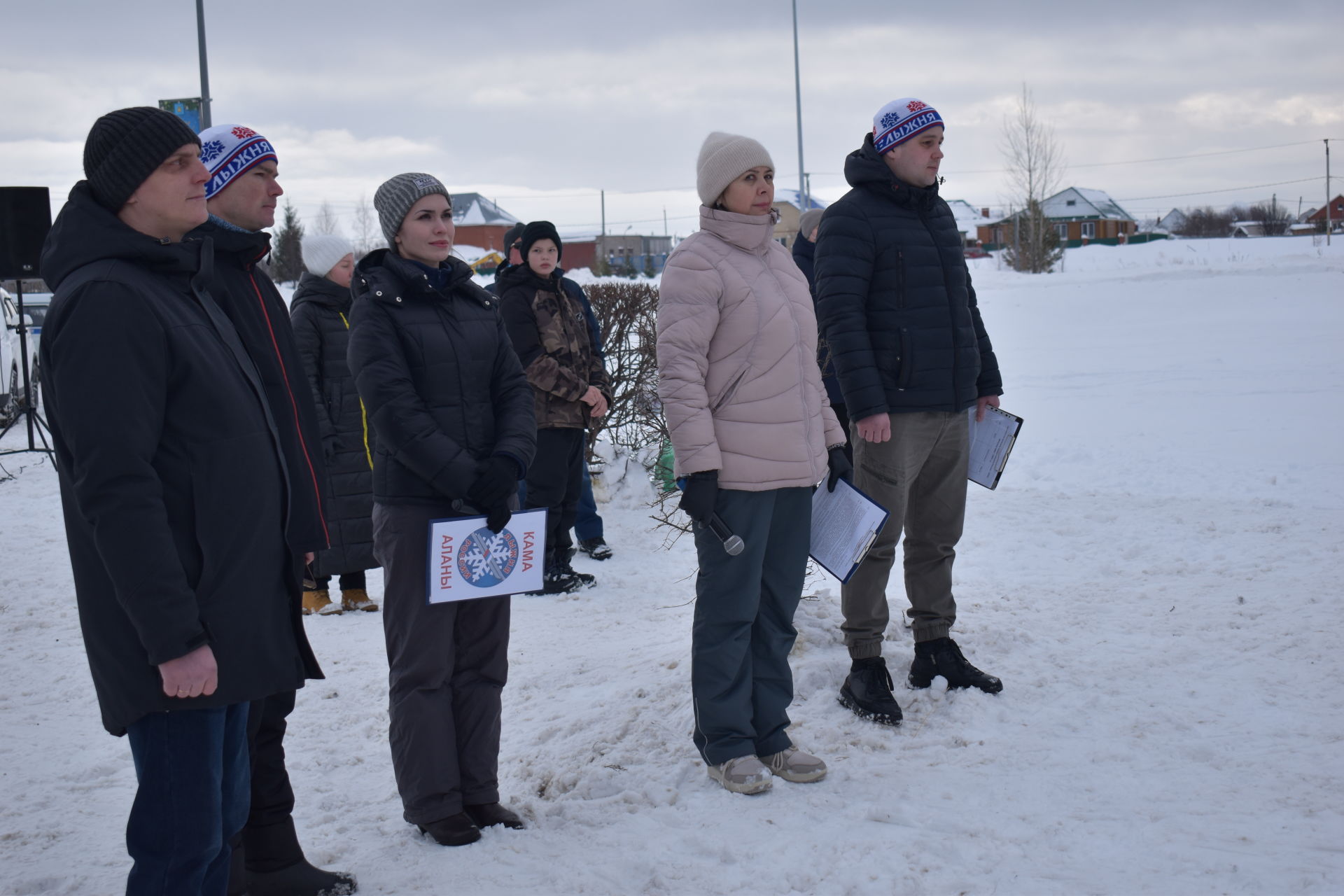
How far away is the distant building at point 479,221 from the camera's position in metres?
84.0

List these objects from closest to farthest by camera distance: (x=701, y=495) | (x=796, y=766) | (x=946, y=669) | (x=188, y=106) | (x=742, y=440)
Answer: (x=701, y=495)
(x=742, y=440)
(x=796, y=766)
(x=946, y=669)
(x=188, y=106)

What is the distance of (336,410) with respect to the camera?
5789 millimetres

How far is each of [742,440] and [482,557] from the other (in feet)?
3.02

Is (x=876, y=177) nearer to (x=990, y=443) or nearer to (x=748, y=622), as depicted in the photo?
(x=990, y=443)

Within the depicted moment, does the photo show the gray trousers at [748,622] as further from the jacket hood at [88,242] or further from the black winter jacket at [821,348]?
the jacket hood at [88,242]

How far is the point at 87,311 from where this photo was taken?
6.82 feet

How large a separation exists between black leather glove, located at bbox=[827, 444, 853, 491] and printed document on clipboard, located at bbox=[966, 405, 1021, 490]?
856 mm

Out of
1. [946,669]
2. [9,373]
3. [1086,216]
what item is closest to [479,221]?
[1086,216]

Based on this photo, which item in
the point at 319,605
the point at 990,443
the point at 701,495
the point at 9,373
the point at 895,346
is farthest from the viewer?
the point at 9,373

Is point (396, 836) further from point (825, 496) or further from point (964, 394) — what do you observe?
point (964, 394)

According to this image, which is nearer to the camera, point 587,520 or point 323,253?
point 323,253

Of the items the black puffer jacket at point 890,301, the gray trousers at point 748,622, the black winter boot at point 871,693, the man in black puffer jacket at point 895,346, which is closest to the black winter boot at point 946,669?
the man in black puffer jacket at point 895,346

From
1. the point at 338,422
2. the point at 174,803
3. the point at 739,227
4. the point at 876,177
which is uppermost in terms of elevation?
the point at 876,177

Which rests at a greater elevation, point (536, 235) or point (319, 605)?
point (536, 235)
